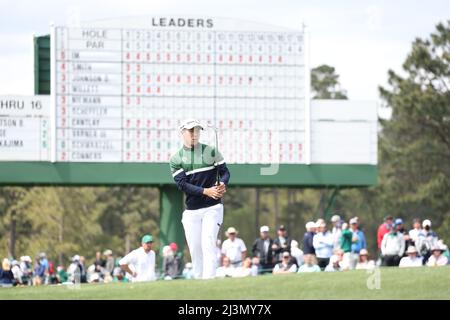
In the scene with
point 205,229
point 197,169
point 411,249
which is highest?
point 197,169

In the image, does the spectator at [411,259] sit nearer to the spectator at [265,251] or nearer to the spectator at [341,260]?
the spectator at [341,260]

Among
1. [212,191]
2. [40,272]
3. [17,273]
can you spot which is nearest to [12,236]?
[40,272]

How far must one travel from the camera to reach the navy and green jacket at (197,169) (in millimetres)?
16062

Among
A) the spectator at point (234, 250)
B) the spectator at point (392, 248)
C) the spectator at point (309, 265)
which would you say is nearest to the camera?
the spectator at point (309, 265)

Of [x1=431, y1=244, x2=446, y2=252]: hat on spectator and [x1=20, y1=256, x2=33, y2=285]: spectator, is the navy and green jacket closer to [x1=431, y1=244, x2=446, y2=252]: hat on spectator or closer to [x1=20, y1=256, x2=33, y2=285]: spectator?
[x1=431, y1=244, x2=446, y2=252]: hat on spectator

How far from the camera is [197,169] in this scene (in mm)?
16141

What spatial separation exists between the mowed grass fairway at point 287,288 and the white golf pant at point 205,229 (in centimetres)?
41

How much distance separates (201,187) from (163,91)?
16.8 meters

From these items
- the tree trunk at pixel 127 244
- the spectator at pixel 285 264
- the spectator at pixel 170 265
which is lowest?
the tree trunk at pixel 127 244

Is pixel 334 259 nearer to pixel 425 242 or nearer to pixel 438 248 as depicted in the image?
pixel 438 248

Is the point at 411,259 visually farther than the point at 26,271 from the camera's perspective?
No

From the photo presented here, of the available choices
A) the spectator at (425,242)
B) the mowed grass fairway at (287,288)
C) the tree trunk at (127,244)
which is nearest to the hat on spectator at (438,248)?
the spectator at (425,242)
